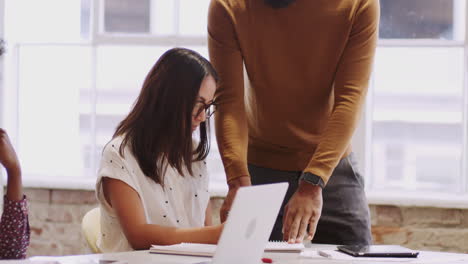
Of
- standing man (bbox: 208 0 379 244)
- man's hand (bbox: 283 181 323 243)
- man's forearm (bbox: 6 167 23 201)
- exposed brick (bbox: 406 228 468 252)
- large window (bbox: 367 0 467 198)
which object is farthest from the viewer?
large window (bbox: 367 0 467 198)

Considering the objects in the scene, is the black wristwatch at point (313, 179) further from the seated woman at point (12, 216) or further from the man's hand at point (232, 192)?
the seated woman at point (12, 216)

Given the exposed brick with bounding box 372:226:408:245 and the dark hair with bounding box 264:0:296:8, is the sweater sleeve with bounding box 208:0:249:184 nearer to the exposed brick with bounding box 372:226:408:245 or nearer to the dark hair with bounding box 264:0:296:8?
the dark hair with bounding box 264:0:296:8

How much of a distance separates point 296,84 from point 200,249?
2.32 ft

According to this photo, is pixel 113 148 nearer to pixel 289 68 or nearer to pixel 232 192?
pixel 232 192

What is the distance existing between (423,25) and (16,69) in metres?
2.08

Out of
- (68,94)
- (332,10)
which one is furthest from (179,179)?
(68,94)

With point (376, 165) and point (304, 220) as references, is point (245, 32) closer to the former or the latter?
point (304, 220)

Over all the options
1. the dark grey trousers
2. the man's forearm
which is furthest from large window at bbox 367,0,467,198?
the man's forearm

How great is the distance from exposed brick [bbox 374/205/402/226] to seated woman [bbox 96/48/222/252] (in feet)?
4.44

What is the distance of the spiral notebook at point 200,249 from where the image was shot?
1890 millimetres

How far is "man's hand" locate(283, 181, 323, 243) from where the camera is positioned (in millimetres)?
2111

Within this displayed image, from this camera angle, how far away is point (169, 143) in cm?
228

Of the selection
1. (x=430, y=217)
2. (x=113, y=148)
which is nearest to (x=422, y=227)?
(x=430, y=217)

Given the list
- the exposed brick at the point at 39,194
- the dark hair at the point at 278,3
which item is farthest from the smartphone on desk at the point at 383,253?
the exposed brick at the point at 39,194
